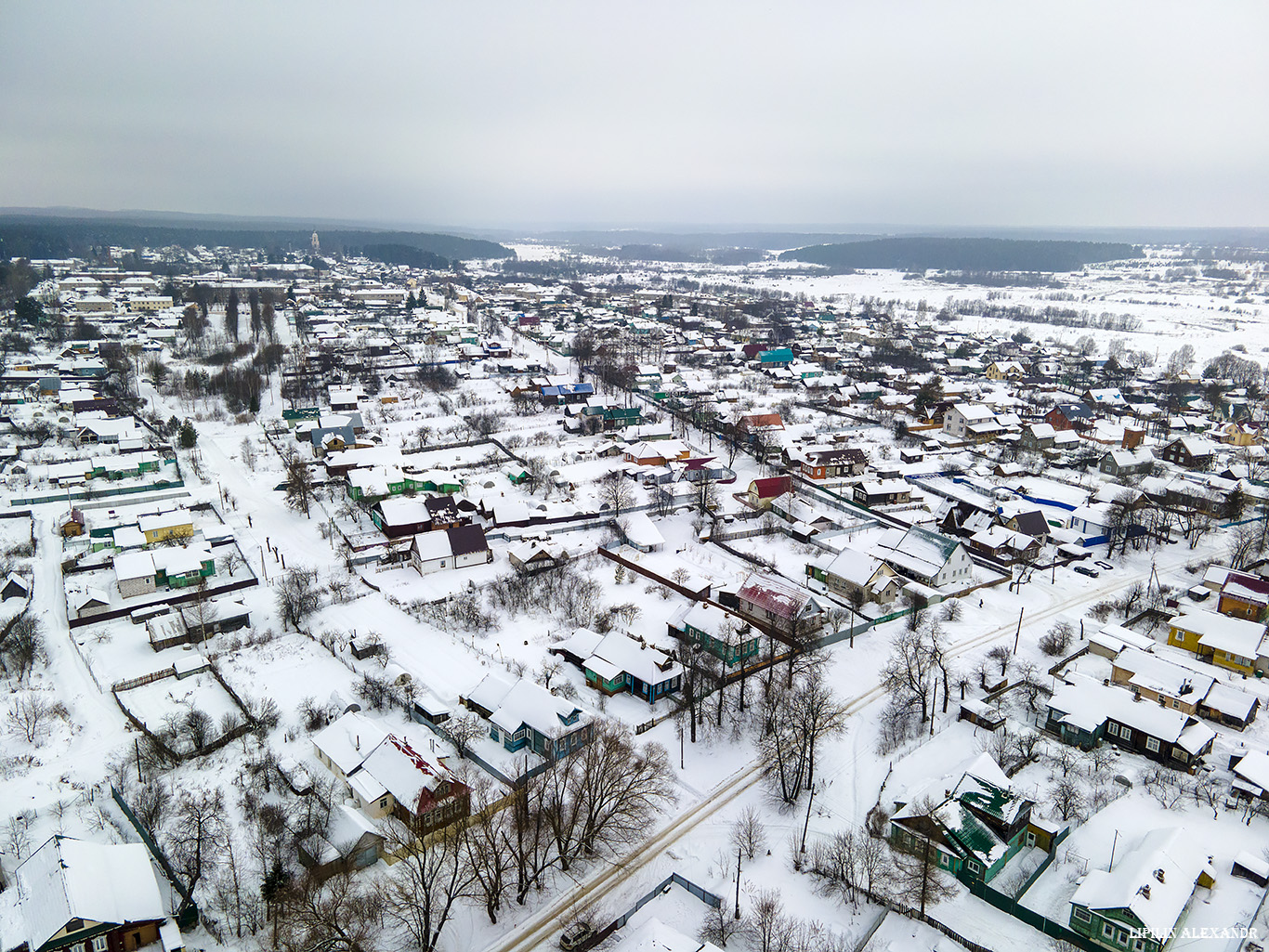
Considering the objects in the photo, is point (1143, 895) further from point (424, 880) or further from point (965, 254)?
point (965, 254)

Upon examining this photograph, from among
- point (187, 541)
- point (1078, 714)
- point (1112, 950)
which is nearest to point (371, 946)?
point (1112, 950)

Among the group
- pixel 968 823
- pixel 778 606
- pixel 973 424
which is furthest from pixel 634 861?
pixel 973 424

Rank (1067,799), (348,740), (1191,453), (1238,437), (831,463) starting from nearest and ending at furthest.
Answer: (1067,799) → (348,740) → (831,463) → (1191,453) → (1238,437)

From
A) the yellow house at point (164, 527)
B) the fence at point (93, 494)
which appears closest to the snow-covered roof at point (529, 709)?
the yellow house at point (164, 527)

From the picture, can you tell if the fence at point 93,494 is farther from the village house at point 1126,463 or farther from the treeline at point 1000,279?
the treeline at point 1000,279

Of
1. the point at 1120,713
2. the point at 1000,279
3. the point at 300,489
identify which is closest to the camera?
the point at 1120,713
